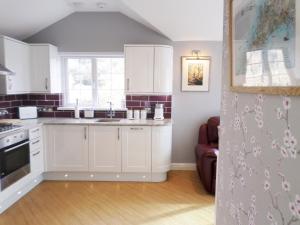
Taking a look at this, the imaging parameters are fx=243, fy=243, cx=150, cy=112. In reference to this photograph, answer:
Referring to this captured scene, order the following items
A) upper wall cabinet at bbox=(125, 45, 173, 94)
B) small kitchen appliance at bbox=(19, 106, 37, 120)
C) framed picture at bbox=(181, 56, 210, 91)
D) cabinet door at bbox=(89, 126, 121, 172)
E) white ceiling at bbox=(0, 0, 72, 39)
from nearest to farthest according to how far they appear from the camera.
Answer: white ceiling at bbox=(0, 0, 72, 39)
cabinet door at bbox=(89, 126, 121, 172)
upper wall cabinet at bbox=(125, 45, 173, 94)
small kitchen appliance at bbox=(19, 106, 37, 120)
framed picture at bbox=(181, 56, 210, 91)

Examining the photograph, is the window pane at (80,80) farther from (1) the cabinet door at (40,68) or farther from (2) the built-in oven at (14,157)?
(2) the built-in oven at (14,157)

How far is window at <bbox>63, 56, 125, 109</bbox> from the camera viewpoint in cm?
431

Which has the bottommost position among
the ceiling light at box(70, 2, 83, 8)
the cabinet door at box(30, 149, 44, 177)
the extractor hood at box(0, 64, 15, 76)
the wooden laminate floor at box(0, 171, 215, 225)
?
the wooden laminate floor at box(0, 171, 215, 225)

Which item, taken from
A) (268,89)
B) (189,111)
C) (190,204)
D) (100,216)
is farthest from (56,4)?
(268,89)

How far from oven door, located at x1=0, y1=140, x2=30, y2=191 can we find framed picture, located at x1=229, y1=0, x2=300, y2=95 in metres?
2.79

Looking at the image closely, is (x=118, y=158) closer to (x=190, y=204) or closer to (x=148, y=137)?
(x=148, y=137)

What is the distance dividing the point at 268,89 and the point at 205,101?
3.47m

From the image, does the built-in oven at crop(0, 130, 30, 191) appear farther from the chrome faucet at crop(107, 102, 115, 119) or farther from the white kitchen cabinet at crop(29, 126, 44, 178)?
the chrome faucet at crop(107, 102, 115, 119)

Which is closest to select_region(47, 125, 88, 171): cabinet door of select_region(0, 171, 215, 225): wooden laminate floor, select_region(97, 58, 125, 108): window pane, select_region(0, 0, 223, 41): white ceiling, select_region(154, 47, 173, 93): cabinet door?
select_region(0, 171, 215, 225): wooden laminate floor

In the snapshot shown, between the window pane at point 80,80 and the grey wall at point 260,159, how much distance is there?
337cm

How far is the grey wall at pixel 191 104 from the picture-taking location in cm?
411

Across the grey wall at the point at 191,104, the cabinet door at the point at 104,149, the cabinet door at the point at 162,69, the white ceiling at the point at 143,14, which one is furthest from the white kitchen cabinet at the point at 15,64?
the grey wall at the point at 191,104

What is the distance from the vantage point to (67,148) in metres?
3.74

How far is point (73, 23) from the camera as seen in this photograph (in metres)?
4.14
